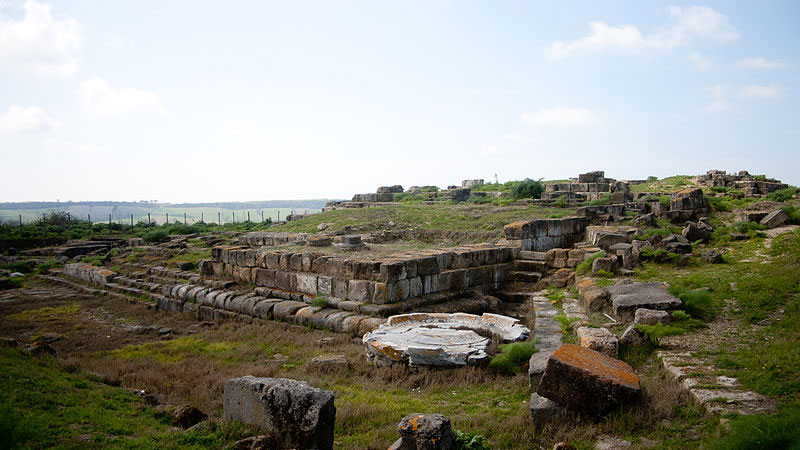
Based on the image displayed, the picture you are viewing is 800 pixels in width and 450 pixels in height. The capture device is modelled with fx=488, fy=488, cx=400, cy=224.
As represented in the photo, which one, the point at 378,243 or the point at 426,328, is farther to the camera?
the point at 378,243

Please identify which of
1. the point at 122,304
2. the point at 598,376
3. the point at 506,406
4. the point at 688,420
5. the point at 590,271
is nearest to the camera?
the point at 688,420

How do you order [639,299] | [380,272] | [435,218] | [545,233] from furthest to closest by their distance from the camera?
[435,218], [545,233], [380,272], [639,299]

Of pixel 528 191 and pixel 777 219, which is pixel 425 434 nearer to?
pixel 777 219

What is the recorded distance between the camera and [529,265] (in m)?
12.7

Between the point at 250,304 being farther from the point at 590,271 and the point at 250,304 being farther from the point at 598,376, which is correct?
the point at 598,376

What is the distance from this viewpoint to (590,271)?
1073cm

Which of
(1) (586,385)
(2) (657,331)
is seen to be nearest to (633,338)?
(2) (657,331)

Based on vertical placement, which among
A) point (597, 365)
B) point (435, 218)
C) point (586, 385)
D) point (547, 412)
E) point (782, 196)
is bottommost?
point (547, 412)

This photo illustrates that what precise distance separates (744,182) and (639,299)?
63.0 ft

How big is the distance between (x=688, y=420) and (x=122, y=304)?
14786 mm

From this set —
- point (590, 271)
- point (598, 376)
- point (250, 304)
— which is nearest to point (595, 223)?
point (590, 271)

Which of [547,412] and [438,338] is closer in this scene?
[547,412]

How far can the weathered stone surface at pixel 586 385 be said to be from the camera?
4.63 meters

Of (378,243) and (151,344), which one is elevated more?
(378,243)
